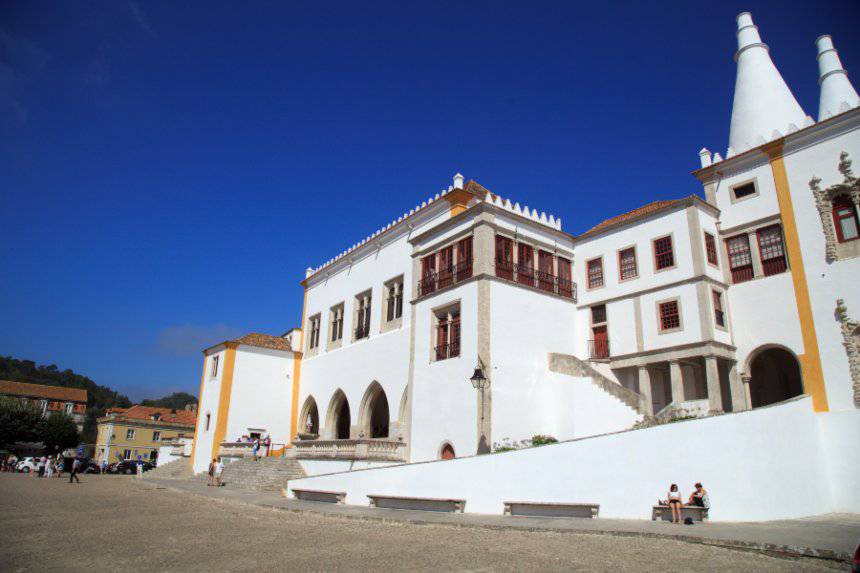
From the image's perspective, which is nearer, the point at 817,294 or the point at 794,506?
the point at 794,506

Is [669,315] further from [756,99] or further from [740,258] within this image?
[756,99]

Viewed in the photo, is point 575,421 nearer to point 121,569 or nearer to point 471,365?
point 471,365

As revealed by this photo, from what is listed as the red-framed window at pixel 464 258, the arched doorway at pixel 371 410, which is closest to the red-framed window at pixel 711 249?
the red-framed window at pixel 464 258

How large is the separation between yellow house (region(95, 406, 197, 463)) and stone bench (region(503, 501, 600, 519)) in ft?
162

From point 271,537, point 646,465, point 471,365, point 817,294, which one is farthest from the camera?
point 471,365

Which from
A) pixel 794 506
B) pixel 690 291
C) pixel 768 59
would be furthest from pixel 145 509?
pixel 768 59

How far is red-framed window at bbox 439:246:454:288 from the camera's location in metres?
19.7

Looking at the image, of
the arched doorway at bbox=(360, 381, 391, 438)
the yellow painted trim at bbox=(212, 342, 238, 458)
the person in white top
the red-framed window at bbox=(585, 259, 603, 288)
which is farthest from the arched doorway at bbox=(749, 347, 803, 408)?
the yellow painted trim at bbox=(212, 342, 238, 458)

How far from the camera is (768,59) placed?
21.2 m

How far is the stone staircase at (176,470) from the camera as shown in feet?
93.9

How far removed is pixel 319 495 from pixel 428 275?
838cm

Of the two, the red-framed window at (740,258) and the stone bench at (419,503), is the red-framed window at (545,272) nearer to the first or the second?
the red-framed window at (740,258)

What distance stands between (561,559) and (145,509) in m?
11.0

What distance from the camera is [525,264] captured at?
19.7 metres
